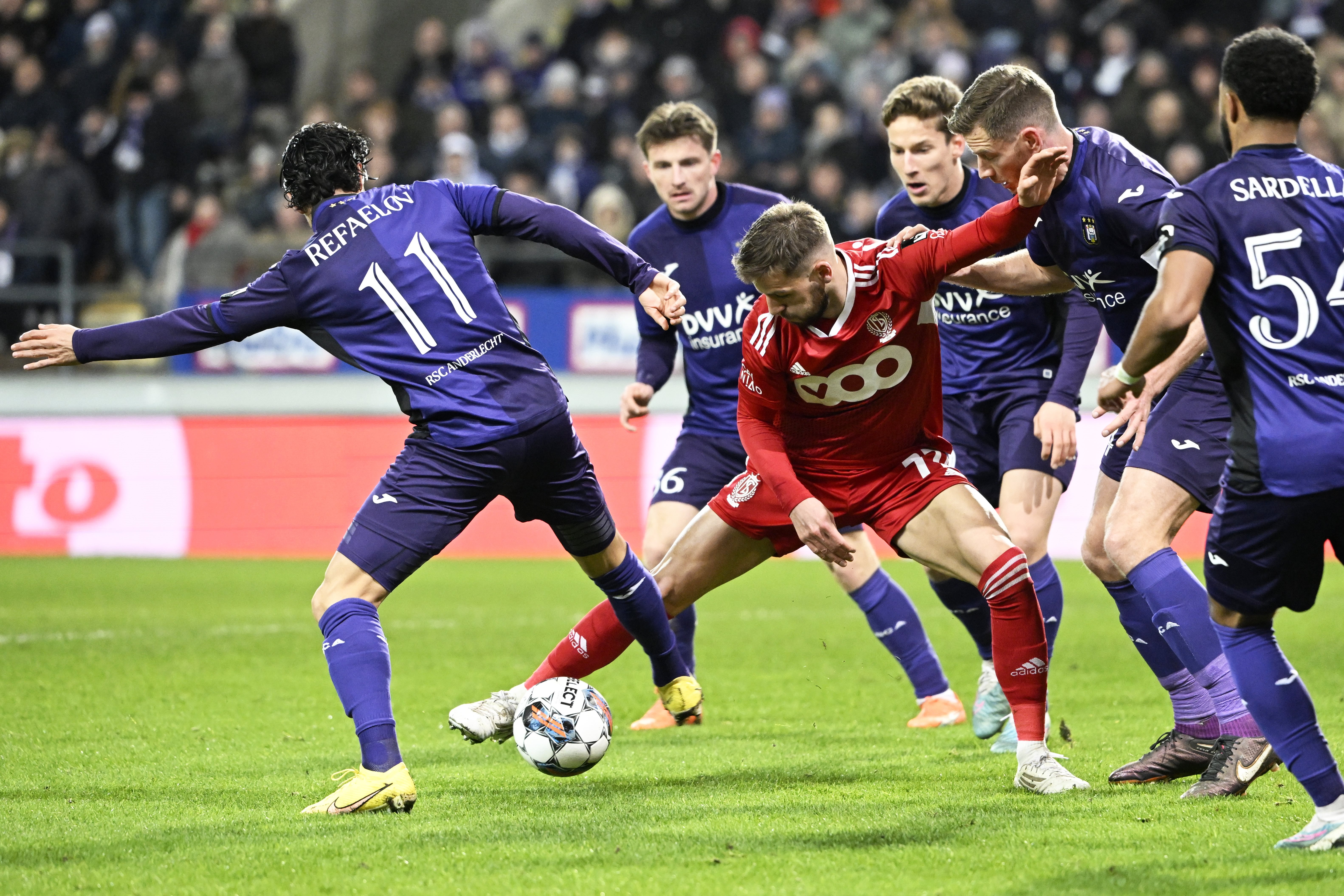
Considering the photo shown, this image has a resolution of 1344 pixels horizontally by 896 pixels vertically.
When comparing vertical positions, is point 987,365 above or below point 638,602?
above

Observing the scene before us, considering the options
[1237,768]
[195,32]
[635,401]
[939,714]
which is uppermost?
[195,32]

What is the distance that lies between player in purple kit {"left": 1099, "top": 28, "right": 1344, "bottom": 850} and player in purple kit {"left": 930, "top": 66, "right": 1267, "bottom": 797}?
76 centimetres

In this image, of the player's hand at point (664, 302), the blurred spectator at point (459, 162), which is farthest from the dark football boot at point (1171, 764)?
the blurred spectator at point (459, 162)

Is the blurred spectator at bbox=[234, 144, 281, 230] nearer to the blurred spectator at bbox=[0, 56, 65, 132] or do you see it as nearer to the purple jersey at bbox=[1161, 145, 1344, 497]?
the blurred spectator at bbox=[0, 56, 65, 132]

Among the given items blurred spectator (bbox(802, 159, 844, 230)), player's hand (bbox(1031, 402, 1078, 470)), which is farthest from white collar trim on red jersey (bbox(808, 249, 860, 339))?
blurred spectator (bbox(802, 159, 844, 230))

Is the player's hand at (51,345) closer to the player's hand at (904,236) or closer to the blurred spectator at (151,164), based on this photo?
the player's hand at (904,236)

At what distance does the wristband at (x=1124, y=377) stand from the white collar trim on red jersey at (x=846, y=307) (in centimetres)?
111

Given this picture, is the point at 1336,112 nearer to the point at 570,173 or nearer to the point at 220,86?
the point at 570,173

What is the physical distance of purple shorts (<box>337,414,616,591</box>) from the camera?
208 inches

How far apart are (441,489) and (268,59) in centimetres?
1501

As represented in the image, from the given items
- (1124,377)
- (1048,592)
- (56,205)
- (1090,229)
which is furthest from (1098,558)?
(56,205)

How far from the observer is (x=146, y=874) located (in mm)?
4359

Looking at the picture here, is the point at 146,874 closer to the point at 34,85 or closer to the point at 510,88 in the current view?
the point at 510,88

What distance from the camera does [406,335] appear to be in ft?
17.7
